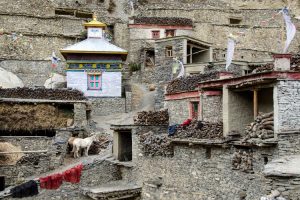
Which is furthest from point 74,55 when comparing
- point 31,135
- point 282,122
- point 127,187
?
point 282,122

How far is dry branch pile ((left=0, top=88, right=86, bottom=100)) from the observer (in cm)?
3116

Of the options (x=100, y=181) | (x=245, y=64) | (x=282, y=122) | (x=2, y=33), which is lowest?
(x=100, y=181)

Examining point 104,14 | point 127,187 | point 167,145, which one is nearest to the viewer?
point 167,145

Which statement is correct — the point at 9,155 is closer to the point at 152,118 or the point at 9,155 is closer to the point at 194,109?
the point at 152,118

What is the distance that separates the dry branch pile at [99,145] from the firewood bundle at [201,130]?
26.0 ft

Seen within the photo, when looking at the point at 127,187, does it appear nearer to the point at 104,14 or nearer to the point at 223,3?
the point at 104,14

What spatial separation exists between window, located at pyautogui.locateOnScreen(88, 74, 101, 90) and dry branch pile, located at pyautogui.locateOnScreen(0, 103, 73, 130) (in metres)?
5.27

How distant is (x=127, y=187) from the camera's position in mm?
22719

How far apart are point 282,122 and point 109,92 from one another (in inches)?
854

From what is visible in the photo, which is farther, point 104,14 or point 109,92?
point 104,14

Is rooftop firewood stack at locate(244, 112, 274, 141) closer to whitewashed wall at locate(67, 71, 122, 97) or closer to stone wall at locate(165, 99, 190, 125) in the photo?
stone wall at locate(165, 99, 190, 125)

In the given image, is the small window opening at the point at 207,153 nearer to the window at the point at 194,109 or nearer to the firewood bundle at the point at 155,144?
the firewood bundle at the point at 155,144

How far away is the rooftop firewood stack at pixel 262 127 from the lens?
15453 mm

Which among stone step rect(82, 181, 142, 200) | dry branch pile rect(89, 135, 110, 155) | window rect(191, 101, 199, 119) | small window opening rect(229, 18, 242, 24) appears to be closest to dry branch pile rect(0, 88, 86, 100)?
dry branch pile rect(89, 135, 110, 155)
